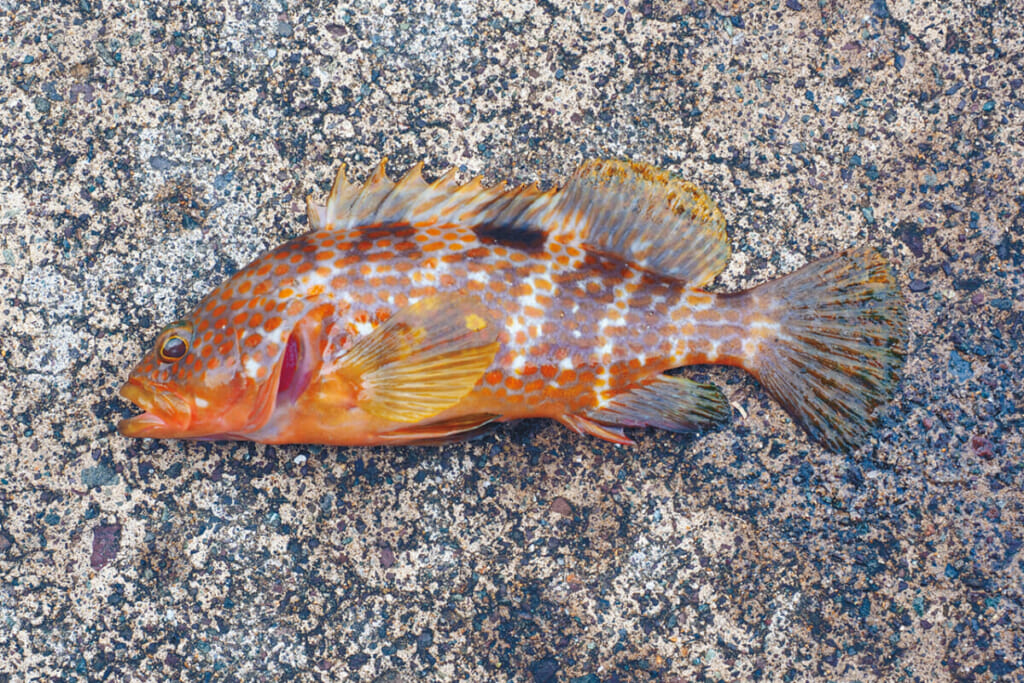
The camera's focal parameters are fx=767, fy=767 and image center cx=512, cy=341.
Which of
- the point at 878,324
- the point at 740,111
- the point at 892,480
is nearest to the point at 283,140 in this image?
the point at 740,111

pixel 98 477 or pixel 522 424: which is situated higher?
pixel 522 424

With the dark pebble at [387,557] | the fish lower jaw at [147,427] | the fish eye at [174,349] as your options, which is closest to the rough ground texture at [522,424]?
the dark pebble at [387,557]

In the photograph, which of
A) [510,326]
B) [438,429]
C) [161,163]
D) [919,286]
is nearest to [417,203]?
[510,326]

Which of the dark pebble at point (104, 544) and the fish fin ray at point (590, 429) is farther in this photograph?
the dark pebble at point (104, 544)

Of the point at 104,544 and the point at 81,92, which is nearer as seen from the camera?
the point at 104,544

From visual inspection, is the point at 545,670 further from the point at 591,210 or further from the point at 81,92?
the point at 81,92

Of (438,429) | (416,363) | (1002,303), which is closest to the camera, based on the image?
(416,363)

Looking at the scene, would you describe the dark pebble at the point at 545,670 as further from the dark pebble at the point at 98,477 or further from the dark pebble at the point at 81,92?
the dark pebble at the point at 81,92
